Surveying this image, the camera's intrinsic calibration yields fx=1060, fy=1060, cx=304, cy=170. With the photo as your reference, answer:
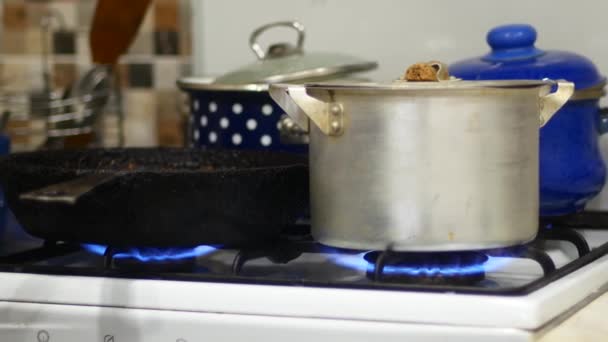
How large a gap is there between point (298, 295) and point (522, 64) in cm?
33

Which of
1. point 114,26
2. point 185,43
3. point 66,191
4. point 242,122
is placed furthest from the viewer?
point 185,43

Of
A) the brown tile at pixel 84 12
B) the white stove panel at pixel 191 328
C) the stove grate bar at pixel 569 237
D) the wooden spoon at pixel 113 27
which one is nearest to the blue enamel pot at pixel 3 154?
the wooden spoon at pixel 113 27

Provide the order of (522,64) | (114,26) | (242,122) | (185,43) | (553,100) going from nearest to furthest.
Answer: (553,100)
(522,64)
(242,122)
(114,26)
(185,43)

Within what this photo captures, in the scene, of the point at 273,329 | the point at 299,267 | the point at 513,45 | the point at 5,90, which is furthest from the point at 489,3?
the point at 5,90

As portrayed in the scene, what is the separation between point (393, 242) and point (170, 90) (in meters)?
0.71

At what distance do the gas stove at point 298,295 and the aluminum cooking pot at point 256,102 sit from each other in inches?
6.8

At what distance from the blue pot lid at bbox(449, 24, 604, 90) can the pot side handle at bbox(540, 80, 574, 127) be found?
107 millimetres

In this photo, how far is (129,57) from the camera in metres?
1.37

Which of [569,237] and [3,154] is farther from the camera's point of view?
[3,154]

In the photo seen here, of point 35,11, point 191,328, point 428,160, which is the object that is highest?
point 35,11

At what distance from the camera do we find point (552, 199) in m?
0.90

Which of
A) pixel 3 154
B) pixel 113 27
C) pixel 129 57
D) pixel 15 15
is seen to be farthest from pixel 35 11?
pixel 3 154

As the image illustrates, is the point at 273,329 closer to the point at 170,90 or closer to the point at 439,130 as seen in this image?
the point at 439,130

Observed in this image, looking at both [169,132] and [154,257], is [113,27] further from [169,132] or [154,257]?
[154,257]
